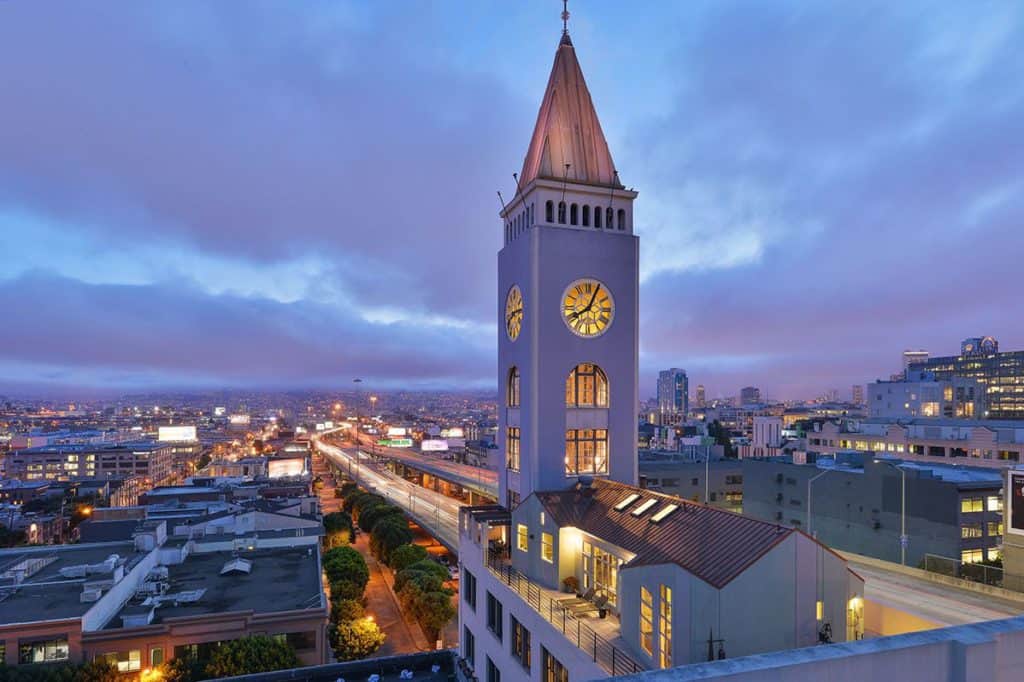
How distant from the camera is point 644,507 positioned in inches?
945

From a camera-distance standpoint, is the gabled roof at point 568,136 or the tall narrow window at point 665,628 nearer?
the tall narrow window at point 665,628

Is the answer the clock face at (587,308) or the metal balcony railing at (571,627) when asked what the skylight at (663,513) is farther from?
the clock face at (587,308)

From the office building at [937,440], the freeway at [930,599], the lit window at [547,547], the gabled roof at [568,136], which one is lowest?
the office building at [937,440]

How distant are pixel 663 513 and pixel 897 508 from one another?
57734mm

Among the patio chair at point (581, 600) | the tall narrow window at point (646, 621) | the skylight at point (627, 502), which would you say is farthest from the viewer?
the skylight at point (627, 502)

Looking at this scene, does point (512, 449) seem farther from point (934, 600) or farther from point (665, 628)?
point (934, 600)

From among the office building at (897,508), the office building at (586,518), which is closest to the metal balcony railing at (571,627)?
the office building at (586,518)

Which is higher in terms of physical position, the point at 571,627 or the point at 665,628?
the point at 665,628

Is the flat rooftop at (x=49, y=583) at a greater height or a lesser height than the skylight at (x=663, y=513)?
lesser

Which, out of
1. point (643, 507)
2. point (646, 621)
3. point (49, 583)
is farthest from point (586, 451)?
point (49, 583)

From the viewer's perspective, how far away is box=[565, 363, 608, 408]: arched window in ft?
102

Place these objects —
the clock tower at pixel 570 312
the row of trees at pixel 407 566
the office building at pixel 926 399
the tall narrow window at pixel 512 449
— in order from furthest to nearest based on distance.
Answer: the office building at pixel 926 399
the row of trees at pixel 407 566
the tall narrow window at pixel 512 449
the clock tower at pixel 570 312

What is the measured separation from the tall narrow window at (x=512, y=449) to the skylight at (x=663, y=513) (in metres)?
11.1

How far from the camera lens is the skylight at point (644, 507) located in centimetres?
2384
